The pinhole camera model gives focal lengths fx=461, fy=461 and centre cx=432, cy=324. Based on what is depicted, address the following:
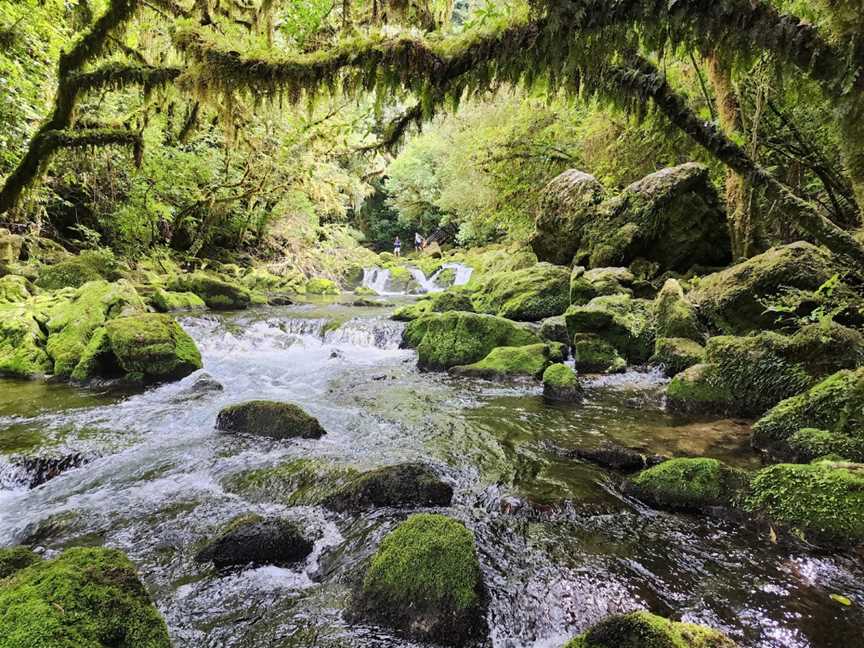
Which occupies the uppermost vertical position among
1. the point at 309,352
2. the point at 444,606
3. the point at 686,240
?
the point at 686,240

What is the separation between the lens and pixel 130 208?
16312 millimetres

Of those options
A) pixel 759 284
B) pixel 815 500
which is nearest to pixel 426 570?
pixel 815 500

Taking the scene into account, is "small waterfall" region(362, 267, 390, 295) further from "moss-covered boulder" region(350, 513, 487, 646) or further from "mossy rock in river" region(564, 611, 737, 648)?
"mossy rock in river" region(564, 611, 737, 648)

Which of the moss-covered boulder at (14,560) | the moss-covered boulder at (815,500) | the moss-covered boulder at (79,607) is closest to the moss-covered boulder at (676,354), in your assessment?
the moss-covered boulder at (815,500)

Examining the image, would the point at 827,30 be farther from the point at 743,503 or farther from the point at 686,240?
the point at 686,240

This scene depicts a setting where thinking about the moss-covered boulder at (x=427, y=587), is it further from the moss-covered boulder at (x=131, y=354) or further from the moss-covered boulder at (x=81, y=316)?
the moss-covered boulder at (x=81, y=316)

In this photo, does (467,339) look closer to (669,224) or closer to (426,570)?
(669,224)

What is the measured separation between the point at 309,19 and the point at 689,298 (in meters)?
8.83

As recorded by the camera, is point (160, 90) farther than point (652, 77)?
Yes

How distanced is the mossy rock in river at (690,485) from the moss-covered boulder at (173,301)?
14.0m

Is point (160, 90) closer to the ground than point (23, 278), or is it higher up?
higher up

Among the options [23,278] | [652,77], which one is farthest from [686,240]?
[23,278]

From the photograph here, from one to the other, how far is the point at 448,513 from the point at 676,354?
6.31m

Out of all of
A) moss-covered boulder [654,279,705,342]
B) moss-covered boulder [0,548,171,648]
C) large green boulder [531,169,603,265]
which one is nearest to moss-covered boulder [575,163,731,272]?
large green boulder [531,169,603,265]
